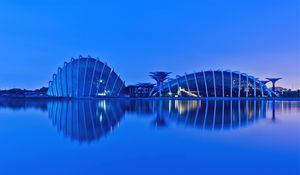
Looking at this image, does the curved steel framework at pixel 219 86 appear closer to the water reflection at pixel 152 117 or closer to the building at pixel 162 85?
the building at pixel 162 85

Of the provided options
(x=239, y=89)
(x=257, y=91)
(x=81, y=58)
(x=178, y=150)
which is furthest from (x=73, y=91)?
(x=178, y=150)

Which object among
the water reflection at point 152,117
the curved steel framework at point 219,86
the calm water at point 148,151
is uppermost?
the curved steel framework at point 219,86

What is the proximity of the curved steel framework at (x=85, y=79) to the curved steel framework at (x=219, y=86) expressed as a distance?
16.4 metres

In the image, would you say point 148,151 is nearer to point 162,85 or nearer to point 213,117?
point 213,117

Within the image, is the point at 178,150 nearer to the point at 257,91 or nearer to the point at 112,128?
the point at 112,128

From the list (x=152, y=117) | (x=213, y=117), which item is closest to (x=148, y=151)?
(x=152, y=117)

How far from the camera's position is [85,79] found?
74.8 metres

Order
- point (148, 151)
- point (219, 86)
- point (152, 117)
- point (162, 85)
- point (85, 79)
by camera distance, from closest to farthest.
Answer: point (148, 151) < point (152, 117) < point (85, 79) < point (219, 86) < point (162, 85)

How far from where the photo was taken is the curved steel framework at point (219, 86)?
79875 mm

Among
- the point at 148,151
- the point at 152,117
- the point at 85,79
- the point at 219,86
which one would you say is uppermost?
the point at 85,79

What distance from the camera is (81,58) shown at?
254 feet

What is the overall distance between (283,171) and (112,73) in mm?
73621

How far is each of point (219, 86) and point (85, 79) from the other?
107 feet

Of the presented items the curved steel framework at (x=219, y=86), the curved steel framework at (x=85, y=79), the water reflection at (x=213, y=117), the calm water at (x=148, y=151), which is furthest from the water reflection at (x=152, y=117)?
the curved steel framework at (x=219, y=86)
